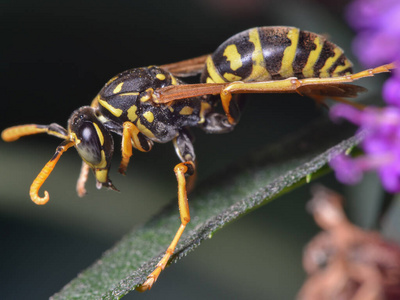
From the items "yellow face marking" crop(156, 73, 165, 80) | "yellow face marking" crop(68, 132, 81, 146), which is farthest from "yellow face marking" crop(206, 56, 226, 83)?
"yellow face marking" crop(68, 132, 81, 146)

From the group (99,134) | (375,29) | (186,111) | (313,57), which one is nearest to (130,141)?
(99,134)

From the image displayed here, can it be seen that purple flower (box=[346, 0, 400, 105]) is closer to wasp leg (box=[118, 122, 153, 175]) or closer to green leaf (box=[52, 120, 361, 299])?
green leaf (box=[52, 120, 361, 299])

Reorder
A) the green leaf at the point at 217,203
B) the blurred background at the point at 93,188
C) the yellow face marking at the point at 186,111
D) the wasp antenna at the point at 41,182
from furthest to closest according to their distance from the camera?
the blurred background at the point at 93,188, the yellow face marking at the point at 186,111, the wasp antenna at the point at 41,182, the green leaf at the point at 217,203

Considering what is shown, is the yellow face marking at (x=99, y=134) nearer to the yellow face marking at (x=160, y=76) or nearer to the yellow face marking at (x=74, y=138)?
the yellow face marking at (x=74, y=138)

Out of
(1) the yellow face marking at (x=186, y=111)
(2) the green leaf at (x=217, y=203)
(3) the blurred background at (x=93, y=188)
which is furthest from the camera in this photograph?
(3) the blurred background at (x=93, y=188)

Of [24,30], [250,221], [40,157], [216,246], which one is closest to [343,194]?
[250,221]

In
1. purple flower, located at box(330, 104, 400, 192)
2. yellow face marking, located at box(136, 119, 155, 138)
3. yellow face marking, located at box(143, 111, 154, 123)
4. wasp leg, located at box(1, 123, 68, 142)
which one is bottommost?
purple flower, located at box(330, 104, 400, 192)

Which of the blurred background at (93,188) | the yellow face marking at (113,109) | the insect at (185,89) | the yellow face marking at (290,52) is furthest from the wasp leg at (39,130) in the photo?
the yellow face marking at (290,52)

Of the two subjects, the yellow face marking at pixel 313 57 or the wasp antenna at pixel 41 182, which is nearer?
the wasp antenna at pixel 41 182
